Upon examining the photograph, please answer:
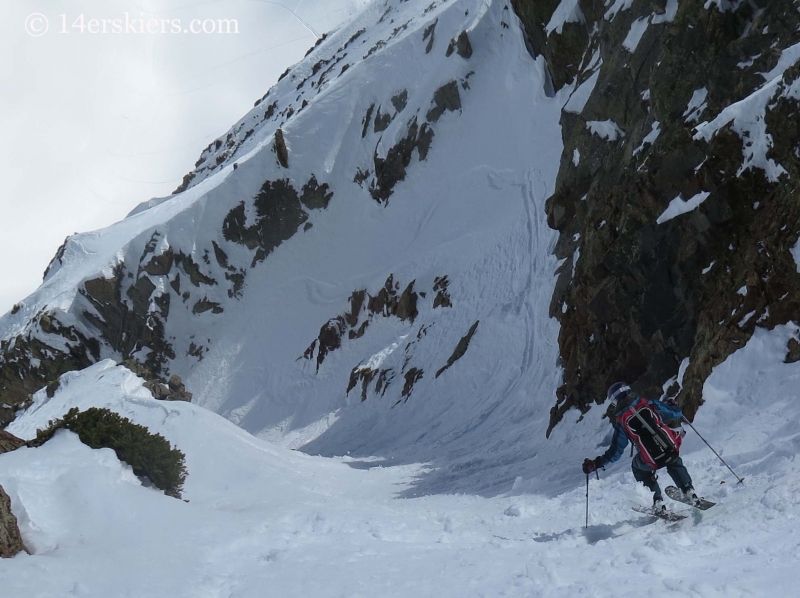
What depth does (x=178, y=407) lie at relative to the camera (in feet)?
60.3

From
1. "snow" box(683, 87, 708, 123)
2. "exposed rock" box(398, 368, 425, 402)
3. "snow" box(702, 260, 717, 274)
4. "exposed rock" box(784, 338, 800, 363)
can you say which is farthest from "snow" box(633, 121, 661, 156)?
"exposed rock" box(398, 368, 425, 402)

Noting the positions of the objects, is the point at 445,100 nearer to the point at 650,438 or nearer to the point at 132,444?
the point at 132,444

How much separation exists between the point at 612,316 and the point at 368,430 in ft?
52.1

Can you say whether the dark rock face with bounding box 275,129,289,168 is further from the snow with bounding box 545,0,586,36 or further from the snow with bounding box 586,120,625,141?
the snow with bounding box 586,120,625,141

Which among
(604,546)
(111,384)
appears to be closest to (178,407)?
(111,384)

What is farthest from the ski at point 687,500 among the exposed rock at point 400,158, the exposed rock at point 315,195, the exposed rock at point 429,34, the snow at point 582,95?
the exposed rock at point 429,34

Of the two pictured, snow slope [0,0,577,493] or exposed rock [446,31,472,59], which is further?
exposed rock [446,31,472,59]

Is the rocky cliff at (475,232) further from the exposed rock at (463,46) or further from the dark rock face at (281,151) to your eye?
the exposed rock at (463,46)

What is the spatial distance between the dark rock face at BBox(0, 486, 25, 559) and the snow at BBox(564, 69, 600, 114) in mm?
22242

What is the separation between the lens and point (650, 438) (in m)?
7.93

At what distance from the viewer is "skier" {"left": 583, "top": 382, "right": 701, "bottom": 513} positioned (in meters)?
7.78

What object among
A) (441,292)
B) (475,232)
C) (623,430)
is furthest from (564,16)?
(623,430)

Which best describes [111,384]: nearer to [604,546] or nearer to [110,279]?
[604,546]

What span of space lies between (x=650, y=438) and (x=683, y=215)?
7.71 meters
